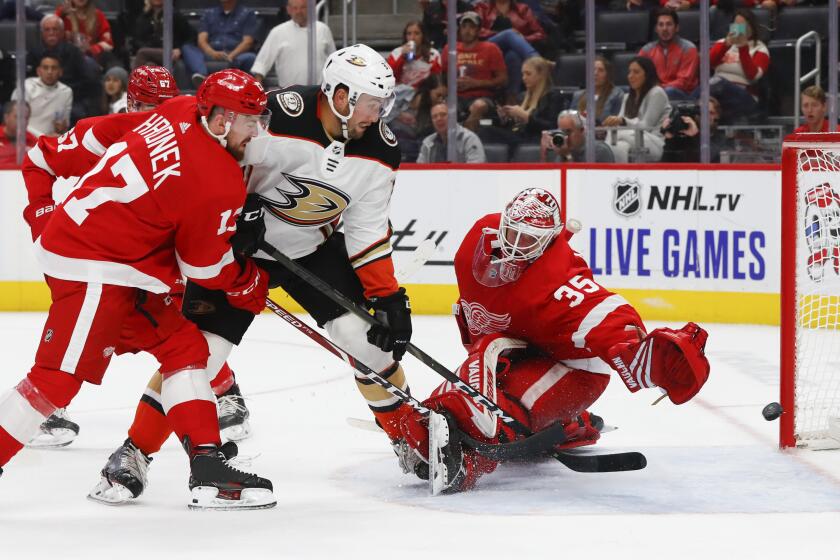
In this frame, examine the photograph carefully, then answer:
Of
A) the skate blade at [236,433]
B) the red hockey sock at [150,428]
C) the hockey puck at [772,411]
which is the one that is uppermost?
the red hockey sock at [150,428]

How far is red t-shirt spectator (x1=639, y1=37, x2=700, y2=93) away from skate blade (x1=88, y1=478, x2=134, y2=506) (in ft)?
13.9

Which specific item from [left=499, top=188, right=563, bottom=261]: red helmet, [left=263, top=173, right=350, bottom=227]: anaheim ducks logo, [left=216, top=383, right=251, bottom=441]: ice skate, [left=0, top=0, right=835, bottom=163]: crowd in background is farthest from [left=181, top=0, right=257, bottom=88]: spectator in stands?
[left=499, top=188, right=563, bottom=261]: red helmet

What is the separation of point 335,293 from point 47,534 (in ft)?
2.96

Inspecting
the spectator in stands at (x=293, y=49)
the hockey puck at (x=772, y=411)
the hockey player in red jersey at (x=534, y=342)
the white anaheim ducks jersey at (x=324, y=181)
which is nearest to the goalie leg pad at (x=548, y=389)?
the hockey player in red jersey at (x=534, y=342)

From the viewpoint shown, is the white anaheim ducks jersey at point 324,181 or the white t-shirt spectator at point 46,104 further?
the white t-shirt spectator at point 46,104

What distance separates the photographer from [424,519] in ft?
9.21

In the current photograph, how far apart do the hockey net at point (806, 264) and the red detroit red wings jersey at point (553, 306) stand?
0.64m

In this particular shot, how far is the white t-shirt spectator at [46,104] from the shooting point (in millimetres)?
6827

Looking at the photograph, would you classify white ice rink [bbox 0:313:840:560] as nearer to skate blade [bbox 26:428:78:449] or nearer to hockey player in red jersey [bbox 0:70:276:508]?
skate blade [bbox 26:428:78:449]

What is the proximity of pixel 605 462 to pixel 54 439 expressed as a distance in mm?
1559

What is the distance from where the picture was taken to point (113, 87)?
6.98 m

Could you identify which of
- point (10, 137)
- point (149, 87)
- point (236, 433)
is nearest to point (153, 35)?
point (10, 137)

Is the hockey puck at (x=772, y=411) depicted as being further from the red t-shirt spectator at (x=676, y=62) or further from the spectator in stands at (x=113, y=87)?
the spectator in stands at (x=113, y=87)

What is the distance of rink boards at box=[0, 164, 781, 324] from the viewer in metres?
6.10
